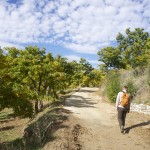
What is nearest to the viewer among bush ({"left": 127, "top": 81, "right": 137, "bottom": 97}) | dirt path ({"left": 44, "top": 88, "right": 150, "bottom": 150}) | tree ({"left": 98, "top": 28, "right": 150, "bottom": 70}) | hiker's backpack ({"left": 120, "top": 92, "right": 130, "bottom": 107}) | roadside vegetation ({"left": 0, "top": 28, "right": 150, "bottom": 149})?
dirt path ({"left": 44, "top": 88, "right": 150, "bottom": 150})

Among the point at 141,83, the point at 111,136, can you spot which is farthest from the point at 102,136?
the point at 141,83

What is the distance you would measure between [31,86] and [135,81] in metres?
9.50

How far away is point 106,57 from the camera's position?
59.8 m

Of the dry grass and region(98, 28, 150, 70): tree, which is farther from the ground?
region(98, 28, 150, 70): tree

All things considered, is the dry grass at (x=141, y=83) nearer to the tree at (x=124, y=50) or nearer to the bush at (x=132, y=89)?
the bush at (x=132, y=89)

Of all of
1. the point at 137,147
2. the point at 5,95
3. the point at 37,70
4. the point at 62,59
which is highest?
the point at 62,59

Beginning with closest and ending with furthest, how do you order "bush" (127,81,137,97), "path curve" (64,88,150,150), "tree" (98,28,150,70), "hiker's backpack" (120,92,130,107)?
"path curve" (64,88,150,150)
"hiker's backpack" (120,92,130,107)
"bush" (127,81,137,97)
"tree" (98,28,150,70)

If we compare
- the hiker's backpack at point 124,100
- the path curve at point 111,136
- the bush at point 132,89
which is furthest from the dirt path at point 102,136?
the bush at point 132,89

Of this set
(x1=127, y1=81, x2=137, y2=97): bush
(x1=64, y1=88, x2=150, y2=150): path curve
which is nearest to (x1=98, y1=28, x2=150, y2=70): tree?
(x1=127, y1=81, x2=137, y2=97): bush

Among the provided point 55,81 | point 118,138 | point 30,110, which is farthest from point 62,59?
point 118,138

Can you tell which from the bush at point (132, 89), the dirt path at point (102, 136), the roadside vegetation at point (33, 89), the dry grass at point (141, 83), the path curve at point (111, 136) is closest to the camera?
the dirt path at point (102, 136)

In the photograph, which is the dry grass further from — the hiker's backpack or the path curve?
the hiker's backpack

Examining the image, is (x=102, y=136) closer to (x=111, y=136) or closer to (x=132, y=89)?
(x=111, y=136)

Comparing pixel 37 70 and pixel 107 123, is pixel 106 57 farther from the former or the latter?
pixel 107 123
